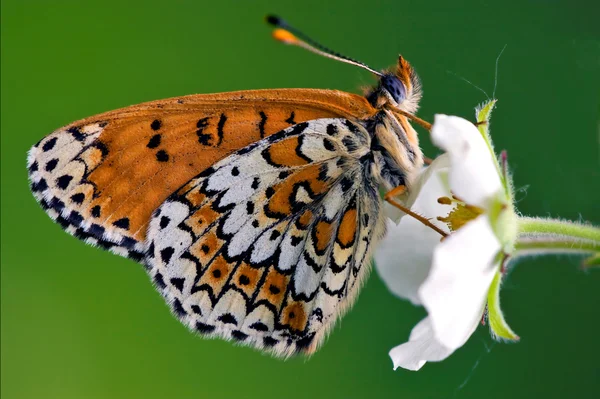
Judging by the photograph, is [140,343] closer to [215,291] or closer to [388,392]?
[388,392]

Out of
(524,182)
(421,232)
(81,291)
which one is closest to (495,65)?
(524,182)

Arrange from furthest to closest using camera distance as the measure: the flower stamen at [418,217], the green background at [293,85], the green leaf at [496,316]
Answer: the green background at [293,85], the flower stamen at [418,217], the green leaf at [496,316]

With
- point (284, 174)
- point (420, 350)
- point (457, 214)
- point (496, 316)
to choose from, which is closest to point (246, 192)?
point (284, 174)

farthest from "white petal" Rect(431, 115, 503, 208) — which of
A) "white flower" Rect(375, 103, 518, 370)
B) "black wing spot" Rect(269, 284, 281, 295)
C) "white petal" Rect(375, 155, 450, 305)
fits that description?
"black wing spot" Rect(269, 284, 281, 295)

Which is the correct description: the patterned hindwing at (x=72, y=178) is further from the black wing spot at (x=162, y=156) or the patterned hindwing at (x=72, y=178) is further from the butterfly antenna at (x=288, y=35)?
the butterfly antenna at (x=288, y=35)

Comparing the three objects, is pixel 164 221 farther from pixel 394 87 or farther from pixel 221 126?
pixel 394 87

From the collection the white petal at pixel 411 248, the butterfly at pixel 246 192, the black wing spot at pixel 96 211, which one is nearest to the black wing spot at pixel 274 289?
the butterfly at pixel 246 192
